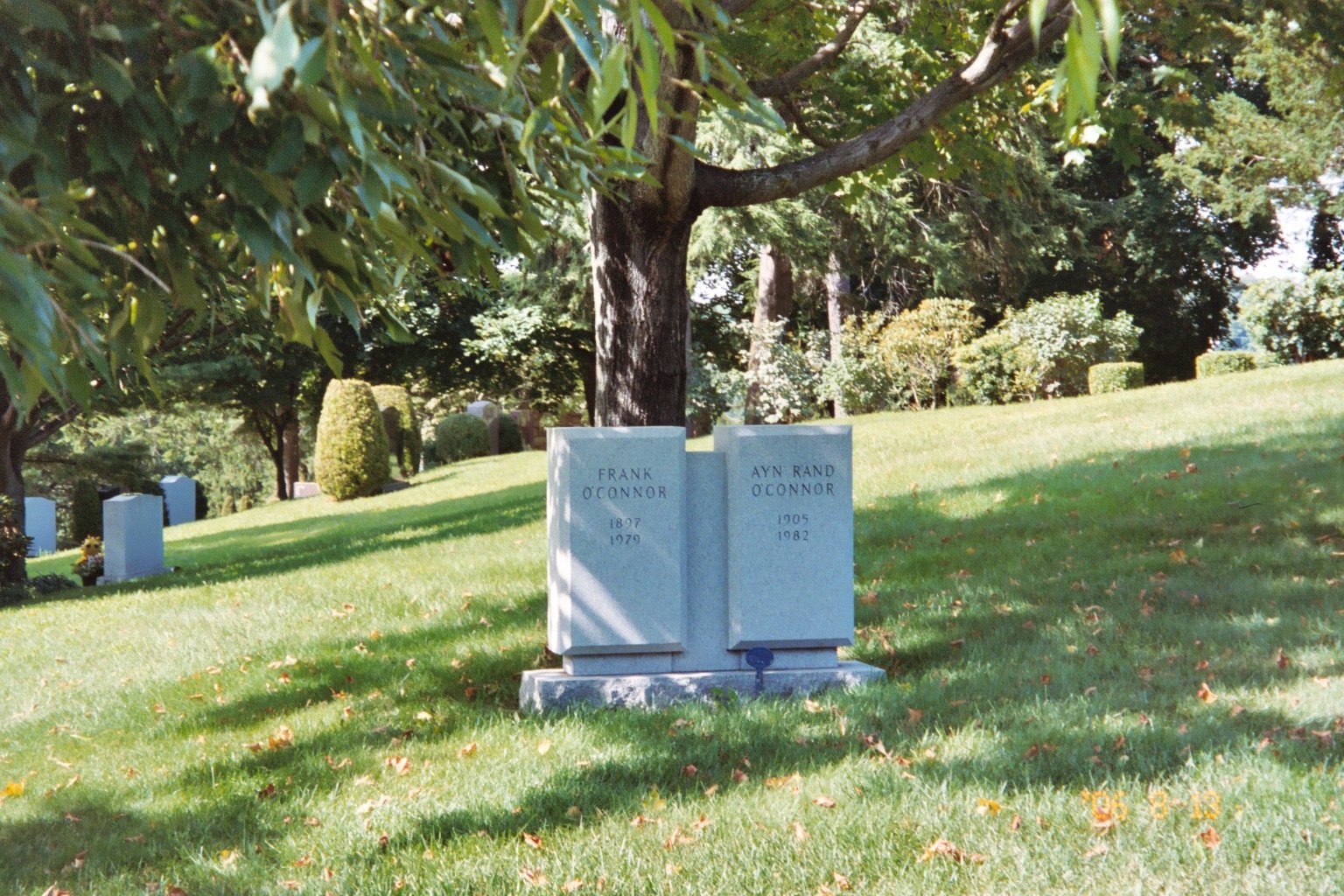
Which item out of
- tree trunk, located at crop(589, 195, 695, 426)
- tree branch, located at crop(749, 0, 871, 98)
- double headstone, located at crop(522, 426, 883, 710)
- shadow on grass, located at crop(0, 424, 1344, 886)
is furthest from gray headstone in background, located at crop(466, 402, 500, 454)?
double headstone, located at crop(522, 426, 883, 710)

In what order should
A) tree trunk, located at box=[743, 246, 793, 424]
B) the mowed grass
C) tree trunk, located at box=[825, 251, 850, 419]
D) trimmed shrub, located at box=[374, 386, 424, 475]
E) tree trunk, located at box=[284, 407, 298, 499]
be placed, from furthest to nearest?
tree trunk, located at box=[284, 407, 298, 499] → trimmed shrub, located at box=[374, 386, 424, 475] → tree trunk, located at box=[825, 251, 850, 419] → tree trunk, located at box=[743, 246, 793, 424] → the mowed grass

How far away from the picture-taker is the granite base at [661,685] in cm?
578

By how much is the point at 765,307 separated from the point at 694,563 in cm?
2029

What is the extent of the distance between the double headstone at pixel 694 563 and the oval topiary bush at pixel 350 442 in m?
17.9

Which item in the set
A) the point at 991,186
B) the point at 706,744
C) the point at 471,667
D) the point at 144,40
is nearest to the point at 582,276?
the point at 991,186

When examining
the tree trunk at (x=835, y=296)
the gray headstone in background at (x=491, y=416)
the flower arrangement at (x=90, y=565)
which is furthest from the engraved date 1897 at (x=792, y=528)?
the gray headstone in background at (x=491, y=416)

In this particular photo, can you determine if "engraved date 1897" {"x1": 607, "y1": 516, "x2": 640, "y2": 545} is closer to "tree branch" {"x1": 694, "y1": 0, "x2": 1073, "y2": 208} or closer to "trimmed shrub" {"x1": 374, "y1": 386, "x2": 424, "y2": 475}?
"tree branch" {"x1": 694, "y1": 0, "x2": 1073, "y2": 208}

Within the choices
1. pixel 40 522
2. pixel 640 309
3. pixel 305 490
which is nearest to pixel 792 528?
pixel 640 309

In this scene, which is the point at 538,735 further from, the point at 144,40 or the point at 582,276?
the point at 582,276

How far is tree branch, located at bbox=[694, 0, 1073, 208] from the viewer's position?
250 inches

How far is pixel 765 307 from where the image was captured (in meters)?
26.0

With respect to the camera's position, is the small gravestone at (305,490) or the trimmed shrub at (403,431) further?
the small gravestone at (305,490)

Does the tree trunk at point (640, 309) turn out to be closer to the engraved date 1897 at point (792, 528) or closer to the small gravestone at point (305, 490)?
the engraved date 1897 at point (792, 528)

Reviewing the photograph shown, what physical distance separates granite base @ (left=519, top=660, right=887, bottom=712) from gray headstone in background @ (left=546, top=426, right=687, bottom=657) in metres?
0.15
